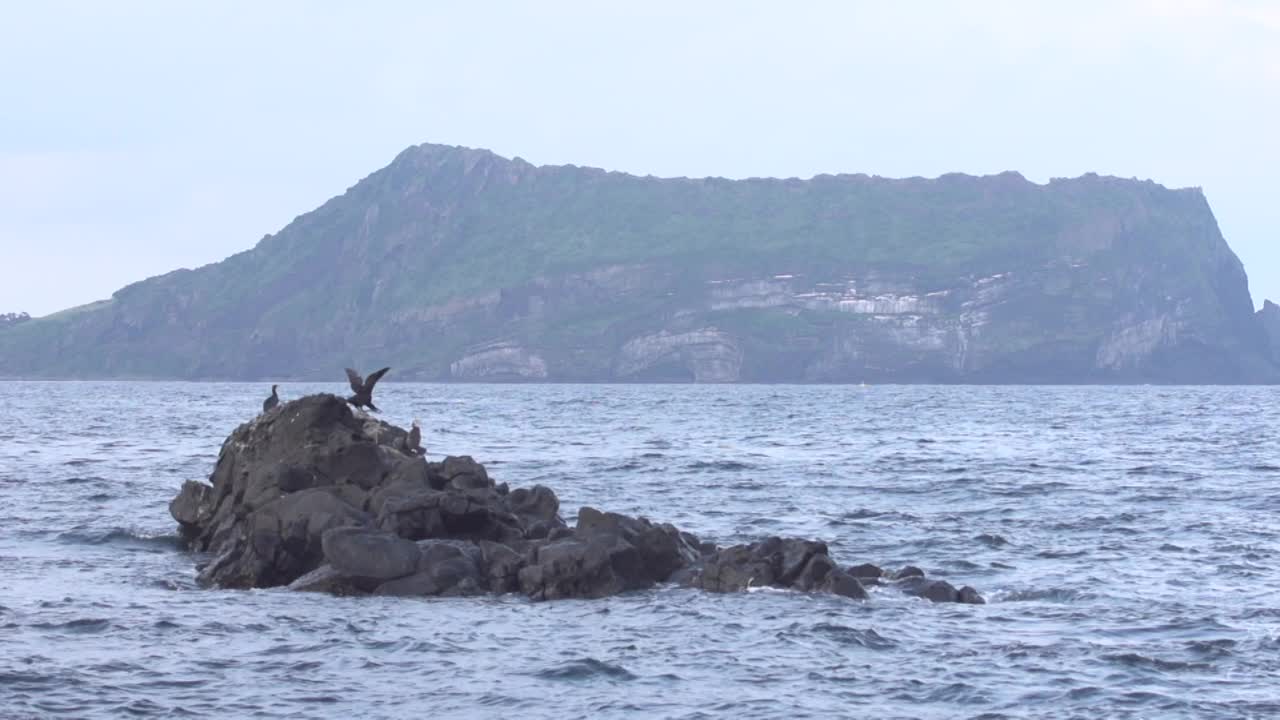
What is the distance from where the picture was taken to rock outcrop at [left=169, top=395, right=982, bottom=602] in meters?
29.9

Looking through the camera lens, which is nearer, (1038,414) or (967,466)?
(967,466)

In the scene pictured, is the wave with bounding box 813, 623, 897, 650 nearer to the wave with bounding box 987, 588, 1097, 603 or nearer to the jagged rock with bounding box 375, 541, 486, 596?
the wave with bounding box 987, 588, 1097, 603

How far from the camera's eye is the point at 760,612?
27672mm

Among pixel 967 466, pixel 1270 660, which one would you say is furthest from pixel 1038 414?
pixel 1270 660

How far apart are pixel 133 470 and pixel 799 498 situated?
2596 centimetres

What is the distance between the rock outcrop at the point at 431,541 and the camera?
98.1 ft

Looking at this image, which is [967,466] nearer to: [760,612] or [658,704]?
[760,612]

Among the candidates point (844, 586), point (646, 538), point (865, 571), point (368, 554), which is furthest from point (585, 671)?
point (865, 571)

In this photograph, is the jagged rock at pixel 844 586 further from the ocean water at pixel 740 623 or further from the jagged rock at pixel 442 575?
the jagged rock at pixel 442 575

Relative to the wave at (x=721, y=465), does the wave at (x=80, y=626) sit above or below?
below

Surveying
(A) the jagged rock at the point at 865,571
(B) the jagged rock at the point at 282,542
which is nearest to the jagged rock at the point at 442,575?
(B) the jagged rock at the point at 282,542

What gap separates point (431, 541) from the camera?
103 feet

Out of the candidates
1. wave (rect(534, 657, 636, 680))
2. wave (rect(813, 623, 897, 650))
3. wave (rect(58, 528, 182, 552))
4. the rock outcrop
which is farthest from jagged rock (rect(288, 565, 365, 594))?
wave (rect(813, 623, 897, 650))

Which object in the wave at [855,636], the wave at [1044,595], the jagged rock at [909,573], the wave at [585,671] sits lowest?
the wave at [585,671]
